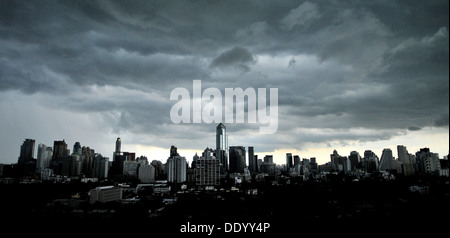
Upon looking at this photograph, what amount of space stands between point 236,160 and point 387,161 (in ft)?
95.1

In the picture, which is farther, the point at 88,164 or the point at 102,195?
the point at 88,164

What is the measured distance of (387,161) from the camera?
31.6 meters

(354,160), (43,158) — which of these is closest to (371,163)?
(354,160)

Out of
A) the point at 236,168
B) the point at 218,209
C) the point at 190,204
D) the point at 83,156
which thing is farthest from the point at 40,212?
the point at 236,168

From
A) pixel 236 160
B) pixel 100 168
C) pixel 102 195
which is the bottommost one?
pixel 102 195

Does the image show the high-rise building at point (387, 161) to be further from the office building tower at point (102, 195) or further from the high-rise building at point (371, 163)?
the office building tower at point (102, 195)

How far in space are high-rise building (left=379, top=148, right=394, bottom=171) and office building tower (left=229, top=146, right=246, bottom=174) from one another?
26843 millimetres

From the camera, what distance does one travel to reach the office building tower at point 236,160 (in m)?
55.8

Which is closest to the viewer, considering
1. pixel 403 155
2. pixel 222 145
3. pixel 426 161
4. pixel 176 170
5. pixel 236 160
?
pixel 426 161

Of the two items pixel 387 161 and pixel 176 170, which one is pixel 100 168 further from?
pixel 387 161

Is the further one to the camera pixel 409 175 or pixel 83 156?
pixel 83 156

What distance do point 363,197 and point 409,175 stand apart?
8.19 meters
